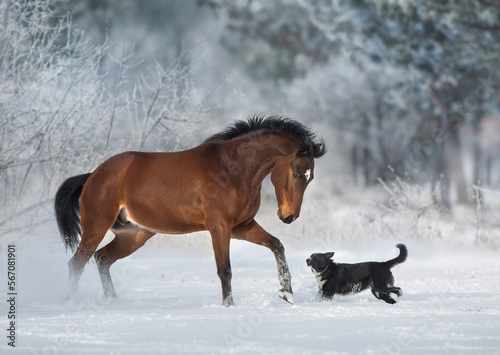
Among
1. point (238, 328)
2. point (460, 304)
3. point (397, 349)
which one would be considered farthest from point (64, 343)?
Result: point (460, 304)

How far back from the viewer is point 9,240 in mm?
12039

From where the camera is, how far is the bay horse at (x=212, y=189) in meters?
6.93

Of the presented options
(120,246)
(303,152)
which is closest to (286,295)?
(303,152)

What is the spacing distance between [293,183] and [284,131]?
0.59 metres

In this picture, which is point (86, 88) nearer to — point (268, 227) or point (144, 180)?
point (268, 227)

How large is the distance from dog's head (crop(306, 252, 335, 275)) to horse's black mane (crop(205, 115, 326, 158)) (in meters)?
1.07

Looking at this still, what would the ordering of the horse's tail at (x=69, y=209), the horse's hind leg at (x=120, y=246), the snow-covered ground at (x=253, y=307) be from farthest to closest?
the horse's tail at (x=69, y=209), the horse's hind leg at (x=120, y=246), the snow-covered ground at (x=253, y=307)

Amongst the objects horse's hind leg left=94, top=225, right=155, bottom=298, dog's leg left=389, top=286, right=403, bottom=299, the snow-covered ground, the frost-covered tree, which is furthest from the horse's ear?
the frost-covered tree

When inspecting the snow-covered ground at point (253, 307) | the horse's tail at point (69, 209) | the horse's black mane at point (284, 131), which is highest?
the horse's black mane at point (284, 131)

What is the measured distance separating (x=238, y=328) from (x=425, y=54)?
1919 cm

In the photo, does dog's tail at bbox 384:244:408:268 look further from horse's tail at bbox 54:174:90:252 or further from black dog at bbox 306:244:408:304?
horse's tail at bbox 54:174:90:252

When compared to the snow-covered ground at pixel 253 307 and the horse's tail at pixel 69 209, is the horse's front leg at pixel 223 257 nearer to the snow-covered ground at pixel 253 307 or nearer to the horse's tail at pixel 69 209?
the snow-covered ground at pixel 253 307

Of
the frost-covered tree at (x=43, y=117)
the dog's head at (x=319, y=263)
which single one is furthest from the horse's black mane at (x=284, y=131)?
the frost-covered tree at (x=43, y=117)

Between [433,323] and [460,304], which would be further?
[460,304]
